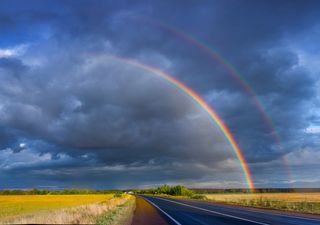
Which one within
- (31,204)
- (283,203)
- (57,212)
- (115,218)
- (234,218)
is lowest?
(115,218)

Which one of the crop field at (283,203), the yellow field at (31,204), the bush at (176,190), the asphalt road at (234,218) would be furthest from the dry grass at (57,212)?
the bush at (176,190)

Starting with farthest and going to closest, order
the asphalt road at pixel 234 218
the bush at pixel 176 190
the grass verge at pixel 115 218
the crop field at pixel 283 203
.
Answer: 1. the bush at pixel 176 190
2. the crop field at pixel 283 203
3. the asphalt road at pixel 234 218
4. the grass verge at pixel 115 218

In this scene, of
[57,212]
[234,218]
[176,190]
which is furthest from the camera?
[176,190]

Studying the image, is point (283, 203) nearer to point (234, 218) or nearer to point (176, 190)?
point (234, 218)

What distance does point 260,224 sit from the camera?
20219 millimetres

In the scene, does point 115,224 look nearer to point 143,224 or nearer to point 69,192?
point 143,224

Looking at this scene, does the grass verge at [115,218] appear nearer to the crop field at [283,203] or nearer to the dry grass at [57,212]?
the dry grass at [57,212]

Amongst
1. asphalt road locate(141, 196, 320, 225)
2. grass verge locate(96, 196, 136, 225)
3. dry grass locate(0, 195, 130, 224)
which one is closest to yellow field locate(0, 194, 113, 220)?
dry grass locate(0, 195, 130, 224)

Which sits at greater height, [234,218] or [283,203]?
[283,203]

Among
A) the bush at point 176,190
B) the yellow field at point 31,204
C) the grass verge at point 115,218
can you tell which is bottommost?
the grass verge at point 115,218

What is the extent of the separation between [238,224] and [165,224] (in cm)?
431

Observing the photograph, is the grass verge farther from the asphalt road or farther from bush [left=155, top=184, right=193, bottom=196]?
bush [left=155, top=184, right=193, bottom=196]

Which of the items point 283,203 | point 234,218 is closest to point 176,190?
point 283,203

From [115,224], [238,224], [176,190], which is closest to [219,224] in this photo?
[238,224]
